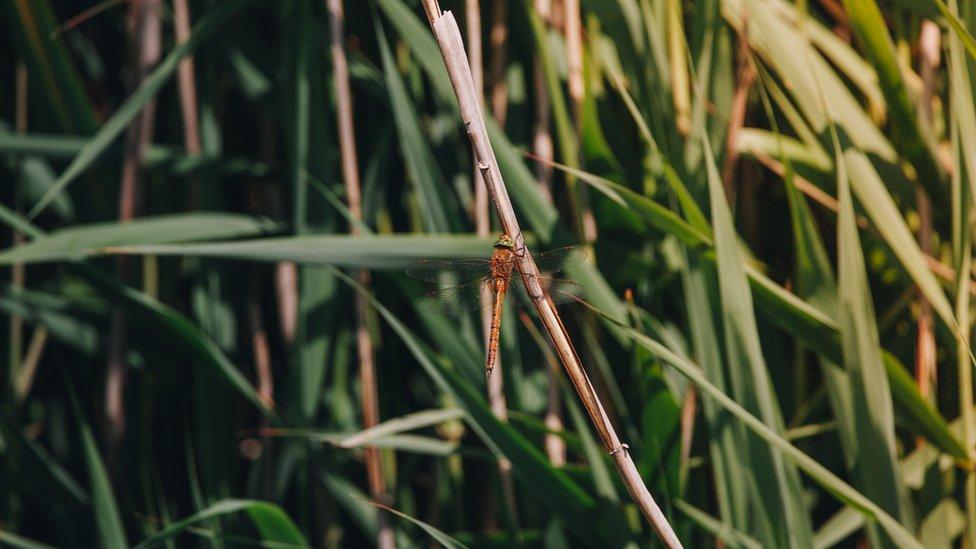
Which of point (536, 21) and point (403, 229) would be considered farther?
point (403, 229)

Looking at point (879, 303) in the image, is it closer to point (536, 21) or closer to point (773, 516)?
point (773, 516)

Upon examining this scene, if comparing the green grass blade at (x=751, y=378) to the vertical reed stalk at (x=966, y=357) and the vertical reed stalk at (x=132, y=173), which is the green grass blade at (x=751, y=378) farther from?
the vertical reed stalk at (x=132, y=173)

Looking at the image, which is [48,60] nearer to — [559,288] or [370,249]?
[370,249]

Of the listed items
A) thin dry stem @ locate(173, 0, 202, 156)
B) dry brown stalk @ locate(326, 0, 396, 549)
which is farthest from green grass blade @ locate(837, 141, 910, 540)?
thin dry stem @ locate(173, 0, 202, 156)

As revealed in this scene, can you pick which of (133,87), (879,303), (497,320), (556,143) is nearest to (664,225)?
(497,320)

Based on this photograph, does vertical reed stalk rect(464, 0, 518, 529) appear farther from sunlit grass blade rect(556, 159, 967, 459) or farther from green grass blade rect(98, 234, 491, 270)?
sunlit grass blade rect(556, 159, 967, 459)

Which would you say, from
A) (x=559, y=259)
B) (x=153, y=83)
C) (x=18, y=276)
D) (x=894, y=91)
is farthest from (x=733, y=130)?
(x=18, y=276)
